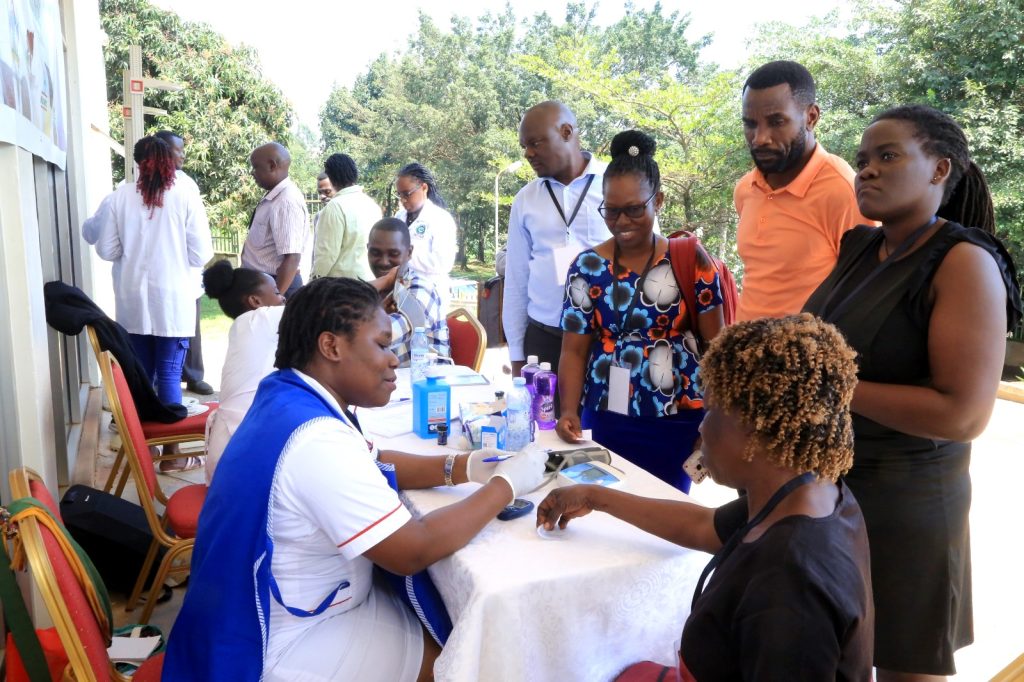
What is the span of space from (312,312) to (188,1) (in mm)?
18672

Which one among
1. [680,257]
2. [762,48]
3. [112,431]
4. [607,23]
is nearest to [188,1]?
[607,23]

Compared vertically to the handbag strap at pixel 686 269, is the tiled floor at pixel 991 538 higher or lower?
lower

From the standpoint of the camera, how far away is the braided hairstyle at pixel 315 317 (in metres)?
1.63

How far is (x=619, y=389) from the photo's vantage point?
2.27 m

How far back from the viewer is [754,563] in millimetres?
1087

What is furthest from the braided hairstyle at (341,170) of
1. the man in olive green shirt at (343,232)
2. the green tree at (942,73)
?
the green tree at (942,73)

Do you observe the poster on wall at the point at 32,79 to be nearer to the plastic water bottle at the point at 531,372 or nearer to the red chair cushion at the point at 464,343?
the plastic water bottle at the point at 531,372

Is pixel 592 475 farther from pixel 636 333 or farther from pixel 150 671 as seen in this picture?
pixel 150 671

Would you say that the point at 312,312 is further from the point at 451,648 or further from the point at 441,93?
the point at 441,93

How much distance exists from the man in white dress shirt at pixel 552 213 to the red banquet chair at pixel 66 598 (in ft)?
6.99

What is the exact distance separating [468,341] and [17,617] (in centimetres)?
281

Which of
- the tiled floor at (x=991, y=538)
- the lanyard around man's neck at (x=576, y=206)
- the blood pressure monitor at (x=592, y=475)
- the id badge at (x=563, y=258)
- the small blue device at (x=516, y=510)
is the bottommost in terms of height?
the tiled floor at (x=991, y=538)

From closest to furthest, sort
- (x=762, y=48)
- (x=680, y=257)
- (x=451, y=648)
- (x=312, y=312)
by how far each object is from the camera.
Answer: (x=451, y=648) < (x=312, y=312) < (x=680, y=257) < (x=762, y=48)

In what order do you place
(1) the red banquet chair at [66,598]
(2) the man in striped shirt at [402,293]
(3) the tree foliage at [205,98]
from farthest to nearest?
1. (3) the tree foliage at [205,98]
2. (2) the man in striped shirt at [402,293]
3. (1) the red banquet chair at [66,598]
